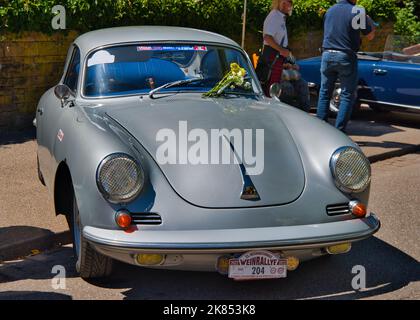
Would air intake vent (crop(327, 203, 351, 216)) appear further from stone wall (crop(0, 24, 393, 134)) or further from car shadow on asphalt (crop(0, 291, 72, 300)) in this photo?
stone wall (crop(0, 24, 393, 134))

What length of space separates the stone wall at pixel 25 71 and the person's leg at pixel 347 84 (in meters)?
3.47

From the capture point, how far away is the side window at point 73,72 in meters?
6.05

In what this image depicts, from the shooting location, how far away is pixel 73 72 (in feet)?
20.5

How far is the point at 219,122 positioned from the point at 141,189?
920 mm

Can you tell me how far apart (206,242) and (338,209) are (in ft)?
3.11

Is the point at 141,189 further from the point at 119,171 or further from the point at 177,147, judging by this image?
the point at 177,147

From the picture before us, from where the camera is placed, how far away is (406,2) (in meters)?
17.3

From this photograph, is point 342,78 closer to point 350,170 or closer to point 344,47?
point 344,47

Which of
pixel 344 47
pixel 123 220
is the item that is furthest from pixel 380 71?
pixel 123 220

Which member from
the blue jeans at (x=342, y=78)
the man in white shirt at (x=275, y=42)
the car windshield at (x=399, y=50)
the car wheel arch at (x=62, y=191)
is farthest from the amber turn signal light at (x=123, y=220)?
the car windshield at (x=399, y=50)

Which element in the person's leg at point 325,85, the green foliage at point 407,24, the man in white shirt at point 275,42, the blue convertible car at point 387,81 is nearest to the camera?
the person's leg at point 325,85

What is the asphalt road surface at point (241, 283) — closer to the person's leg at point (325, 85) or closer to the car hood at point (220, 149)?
the car hood at point (220, 149)

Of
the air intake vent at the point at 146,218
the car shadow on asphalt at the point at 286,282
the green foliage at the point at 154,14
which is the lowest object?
the car shadow on asphalt at the point at 286,282
